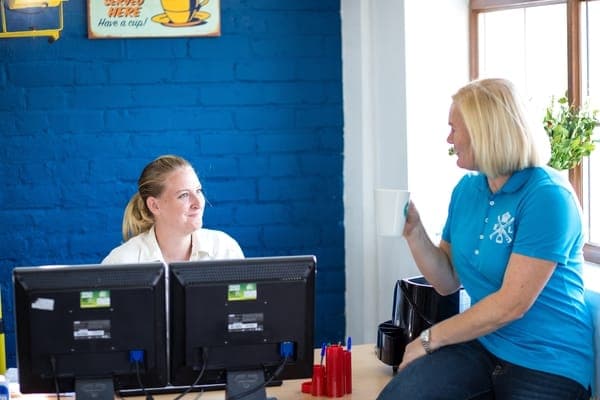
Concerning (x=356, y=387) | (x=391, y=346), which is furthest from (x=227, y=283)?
(x=391, y=346)

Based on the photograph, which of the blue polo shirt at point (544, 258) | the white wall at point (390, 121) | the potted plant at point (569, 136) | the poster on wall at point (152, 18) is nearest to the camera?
the blue polo shirt at point (544, 258)

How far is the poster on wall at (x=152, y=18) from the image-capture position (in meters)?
4.02

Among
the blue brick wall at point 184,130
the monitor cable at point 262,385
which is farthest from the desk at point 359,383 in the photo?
the blue brick wall at point 184,130

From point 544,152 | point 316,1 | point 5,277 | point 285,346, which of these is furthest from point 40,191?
point 544,152

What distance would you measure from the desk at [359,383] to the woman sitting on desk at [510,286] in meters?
0.06

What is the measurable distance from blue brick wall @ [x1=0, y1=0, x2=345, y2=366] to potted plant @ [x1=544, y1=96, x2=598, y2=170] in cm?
120

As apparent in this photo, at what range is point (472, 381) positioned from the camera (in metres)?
2.66

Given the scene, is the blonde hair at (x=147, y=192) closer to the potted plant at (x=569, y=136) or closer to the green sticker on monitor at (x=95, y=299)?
the green sticker on monitor at (x=95, y=299)

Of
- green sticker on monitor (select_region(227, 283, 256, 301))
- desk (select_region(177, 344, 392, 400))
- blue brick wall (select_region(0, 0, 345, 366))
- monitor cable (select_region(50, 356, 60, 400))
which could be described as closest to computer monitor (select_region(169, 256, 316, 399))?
green sticker on monitor (select_region(227, 283, 256, 301))

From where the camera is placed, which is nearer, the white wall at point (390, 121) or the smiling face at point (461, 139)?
the smiling face at point (461, 139)

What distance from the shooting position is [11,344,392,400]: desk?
2.61 m

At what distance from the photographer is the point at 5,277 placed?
4078mm

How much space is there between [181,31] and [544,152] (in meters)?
1.85

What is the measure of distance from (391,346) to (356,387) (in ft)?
0.63
